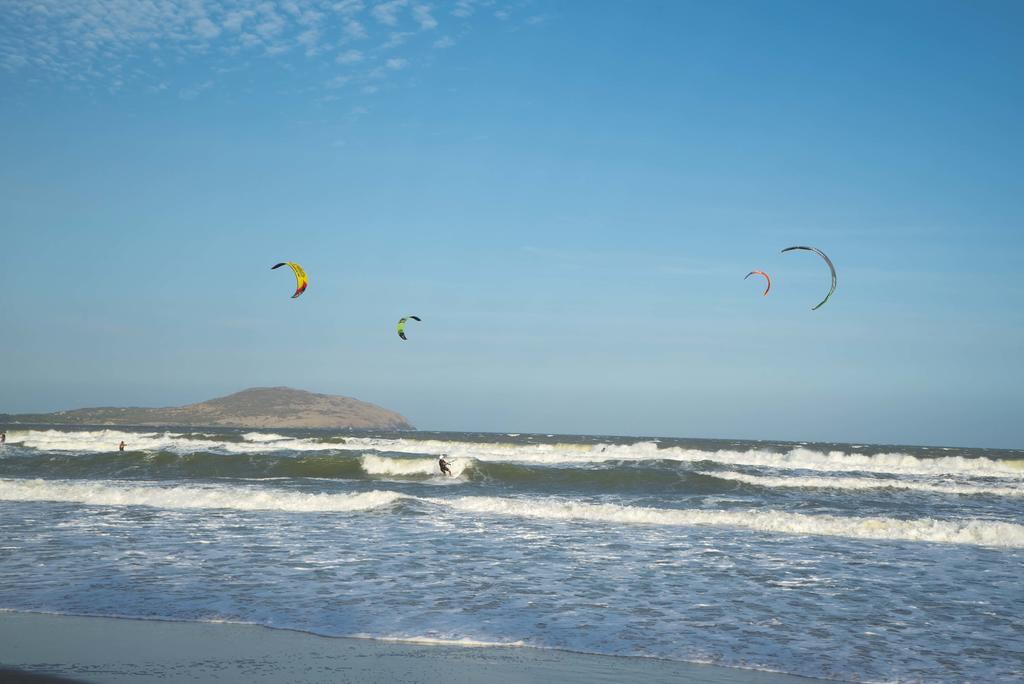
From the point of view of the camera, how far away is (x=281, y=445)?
1847 inches

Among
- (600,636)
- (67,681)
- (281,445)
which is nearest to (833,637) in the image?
(600,636)

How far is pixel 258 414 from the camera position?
12556 centimetres

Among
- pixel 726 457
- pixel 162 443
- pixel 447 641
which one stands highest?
pixel 726 457

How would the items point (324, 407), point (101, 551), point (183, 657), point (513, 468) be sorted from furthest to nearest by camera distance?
point (324, 407) → point (513, 468) → point (101, 551) → point (183, 657)

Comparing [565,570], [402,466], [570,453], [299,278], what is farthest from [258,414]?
[565,570]

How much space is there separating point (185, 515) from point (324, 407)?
12390cm

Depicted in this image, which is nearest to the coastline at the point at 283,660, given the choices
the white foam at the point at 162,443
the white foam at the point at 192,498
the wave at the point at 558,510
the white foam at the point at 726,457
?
the wave at the point at 558,510

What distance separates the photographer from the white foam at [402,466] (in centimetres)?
3076

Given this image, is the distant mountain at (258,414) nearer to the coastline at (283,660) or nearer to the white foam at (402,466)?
the white foam at (402,466)

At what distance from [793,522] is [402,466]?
18.9 metres

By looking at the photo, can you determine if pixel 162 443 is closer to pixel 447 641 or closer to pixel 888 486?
pixel 888 486

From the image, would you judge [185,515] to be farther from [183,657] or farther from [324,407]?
[324,407]

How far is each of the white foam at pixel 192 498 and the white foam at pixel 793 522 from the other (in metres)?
2.20

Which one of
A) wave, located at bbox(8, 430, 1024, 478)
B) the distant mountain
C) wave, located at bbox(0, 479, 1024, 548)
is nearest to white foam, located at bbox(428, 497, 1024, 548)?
wave, located at bbox(0, 479, 1024, 548)
